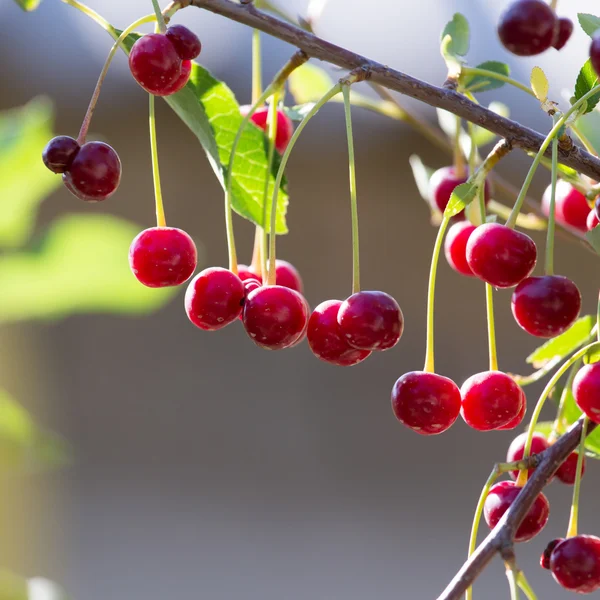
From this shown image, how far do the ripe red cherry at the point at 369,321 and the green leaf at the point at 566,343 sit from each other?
7.2 inches

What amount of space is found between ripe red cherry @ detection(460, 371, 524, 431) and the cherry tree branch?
0.13 metres

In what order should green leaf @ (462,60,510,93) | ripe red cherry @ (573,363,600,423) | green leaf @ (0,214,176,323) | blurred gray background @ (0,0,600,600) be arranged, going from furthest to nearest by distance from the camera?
blurred gray background @ (0,0,600,600) < green leaf @ (0,214,176,323) < green leaf @ (462,60,510,93) < ripe red cherry @ (573,363,600,423)

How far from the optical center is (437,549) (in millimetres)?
4988

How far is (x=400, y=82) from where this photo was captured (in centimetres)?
46

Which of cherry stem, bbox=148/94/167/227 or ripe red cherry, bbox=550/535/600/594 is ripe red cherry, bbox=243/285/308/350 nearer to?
cherry stem, bbox=148/94/167/227

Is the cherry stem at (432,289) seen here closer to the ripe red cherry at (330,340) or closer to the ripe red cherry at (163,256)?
the ripe red cherry at (330,340)

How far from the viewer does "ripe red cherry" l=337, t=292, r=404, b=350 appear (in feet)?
1.56

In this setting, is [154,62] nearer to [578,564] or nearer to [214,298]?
[214,298]

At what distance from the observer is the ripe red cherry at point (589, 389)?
0.44 metres

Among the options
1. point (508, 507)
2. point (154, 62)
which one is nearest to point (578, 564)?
point (508, 507)

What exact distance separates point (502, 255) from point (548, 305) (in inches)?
1.4

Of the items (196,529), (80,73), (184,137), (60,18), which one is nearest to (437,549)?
(196,529)

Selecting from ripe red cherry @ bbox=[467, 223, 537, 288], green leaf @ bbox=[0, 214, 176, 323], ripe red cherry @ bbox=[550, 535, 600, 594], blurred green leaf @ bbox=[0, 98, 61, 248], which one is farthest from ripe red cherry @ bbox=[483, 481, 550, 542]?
blurred green leaf @ bbox=[0, 98, 61, 248]

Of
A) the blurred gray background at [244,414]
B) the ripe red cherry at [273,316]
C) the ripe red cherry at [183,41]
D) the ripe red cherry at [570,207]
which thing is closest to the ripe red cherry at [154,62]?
the ripe red cherry at [183,41]
